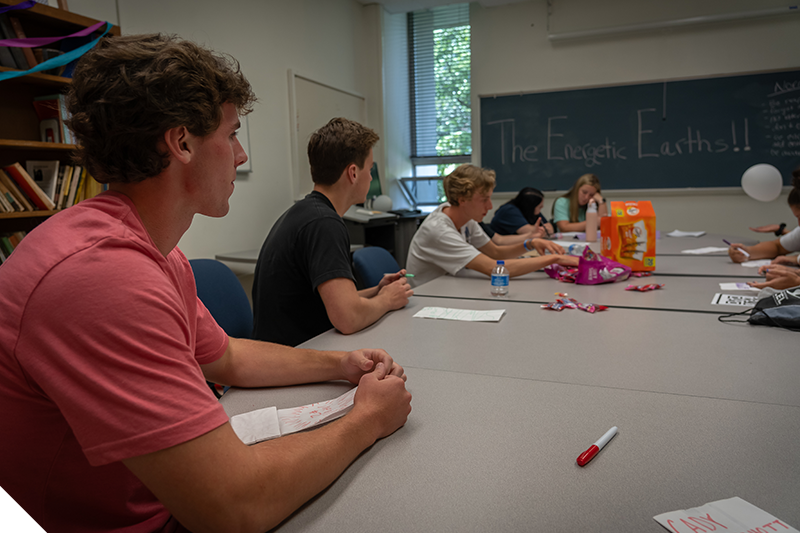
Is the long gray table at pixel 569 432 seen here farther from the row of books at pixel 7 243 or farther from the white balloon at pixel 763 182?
the white balloon at pixel 763 182

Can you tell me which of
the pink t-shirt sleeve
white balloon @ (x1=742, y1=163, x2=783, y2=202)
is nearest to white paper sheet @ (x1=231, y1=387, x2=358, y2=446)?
the pink t-shirt sleeve

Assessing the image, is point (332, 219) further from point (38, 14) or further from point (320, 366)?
point (38, 14)

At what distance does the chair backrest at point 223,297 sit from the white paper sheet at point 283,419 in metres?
0.85

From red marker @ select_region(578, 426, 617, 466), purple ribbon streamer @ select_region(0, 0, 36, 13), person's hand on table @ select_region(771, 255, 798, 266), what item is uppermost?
purple ribbon streamer @ select_region(0, 0, 36, 13)

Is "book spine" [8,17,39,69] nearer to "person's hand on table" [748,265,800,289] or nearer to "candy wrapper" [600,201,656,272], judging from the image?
"candy wrapper" [600,201,656,272]

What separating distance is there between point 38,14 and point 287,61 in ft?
7.62

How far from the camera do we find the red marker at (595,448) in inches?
29.1

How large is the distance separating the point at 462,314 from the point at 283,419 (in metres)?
0.90

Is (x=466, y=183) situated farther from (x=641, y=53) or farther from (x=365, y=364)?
(x=641, y=53)

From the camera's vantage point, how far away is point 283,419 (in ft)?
2.89

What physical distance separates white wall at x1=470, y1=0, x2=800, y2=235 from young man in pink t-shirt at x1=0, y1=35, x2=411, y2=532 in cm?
507

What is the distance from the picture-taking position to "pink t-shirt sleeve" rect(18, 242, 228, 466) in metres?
0.52

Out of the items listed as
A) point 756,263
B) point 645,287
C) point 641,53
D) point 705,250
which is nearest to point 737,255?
point 756,263

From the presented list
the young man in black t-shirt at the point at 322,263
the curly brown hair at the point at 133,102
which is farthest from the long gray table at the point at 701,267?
the curly brown hair at the point at 133,102
